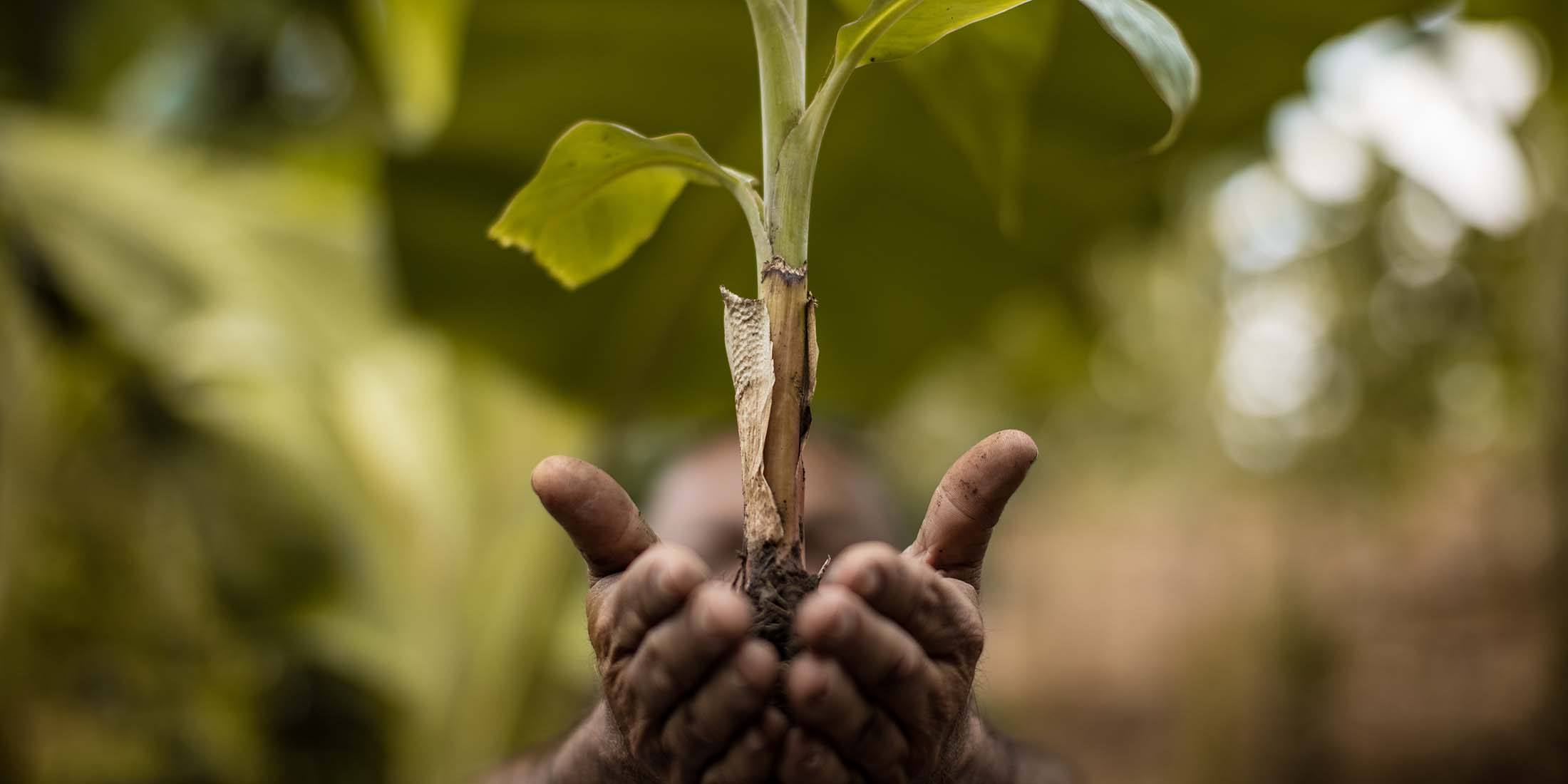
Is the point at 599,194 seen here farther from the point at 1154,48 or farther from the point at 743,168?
the point at 743,168

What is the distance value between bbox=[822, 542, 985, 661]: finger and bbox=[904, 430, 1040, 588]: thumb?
23 millimetres

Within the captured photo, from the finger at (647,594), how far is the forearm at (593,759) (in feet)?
0.20

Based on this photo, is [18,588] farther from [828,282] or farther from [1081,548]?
[1081,548]

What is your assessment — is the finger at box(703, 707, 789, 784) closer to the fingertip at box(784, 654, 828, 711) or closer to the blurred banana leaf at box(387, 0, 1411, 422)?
the fingertip at box(784, 654, 828, 711)

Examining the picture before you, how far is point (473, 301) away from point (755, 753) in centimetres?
121

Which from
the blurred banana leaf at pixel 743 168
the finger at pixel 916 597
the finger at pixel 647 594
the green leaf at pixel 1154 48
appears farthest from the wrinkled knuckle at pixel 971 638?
the blurred banana leaf at pixel 743 168

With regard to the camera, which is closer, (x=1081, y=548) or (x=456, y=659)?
(x=456, y=659)

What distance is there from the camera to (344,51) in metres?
2.29

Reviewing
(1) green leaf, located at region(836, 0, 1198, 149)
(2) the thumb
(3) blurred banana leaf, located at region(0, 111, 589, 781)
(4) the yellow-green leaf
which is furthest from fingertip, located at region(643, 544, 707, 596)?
(3) blurred banana leaf, located at region(0, 111, 589, 781)

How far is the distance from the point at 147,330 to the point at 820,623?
66.4 inches

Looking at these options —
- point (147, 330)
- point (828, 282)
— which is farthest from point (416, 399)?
point (828, 282)

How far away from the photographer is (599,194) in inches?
21.7

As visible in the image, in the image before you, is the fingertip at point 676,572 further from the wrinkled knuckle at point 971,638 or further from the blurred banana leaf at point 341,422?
the blurred banana leaf at point 341,422

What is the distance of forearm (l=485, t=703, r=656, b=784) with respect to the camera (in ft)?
1.63
